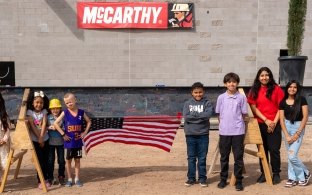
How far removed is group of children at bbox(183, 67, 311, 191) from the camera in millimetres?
5781

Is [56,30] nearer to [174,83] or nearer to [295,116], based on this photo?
[174,83]

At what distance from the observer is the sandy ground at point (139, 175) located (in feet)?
18.8

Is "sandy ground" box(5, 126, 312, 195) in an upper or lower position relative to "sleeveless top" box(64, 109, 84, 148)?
lower

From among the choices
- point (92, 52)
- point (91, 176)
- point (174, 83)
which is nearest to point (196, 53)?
point (174, 83)

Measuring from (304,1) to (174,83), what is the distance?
571 centimetres

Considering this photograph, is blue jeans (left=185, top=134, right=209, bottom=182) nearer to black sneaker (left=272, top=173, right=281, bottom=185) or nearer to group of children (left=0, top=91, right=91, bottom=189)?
black sneaker (left=272, top=173, right=281, bottom=185)

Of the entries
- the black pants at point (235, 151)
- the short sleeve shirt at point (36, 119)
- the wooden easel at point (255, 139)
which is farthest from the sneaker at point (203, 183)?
the short sleeve shirt at point (36, 119)

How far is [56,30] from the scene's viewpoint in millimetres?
15875

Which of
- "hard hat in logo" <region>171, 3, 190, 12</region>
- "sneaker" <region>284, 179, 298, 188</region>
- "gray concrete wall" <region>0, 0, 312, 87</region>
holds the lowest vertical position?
"sneaker" <region>284, 179, 298, 188</region>

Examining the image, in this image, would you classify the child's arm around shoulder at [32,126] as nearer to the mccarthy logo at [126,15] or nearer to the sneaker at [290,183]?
the sneaker at [290,183]

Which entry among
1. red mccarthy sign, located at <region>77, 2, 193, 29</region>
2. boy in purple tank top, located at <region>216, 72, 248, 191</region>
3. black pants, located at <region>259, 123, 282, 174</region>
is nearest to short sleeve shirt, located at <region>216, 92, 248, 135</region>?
boy in purple tank top, located at <region>216, 72, 248, 191</region>

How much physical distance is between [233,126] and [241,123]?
12 cm

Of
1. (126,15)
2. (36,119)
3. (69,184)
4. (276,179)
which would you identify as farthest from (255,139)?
(126,15)

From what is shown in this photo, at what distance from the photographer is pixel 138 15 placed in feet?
52.2
